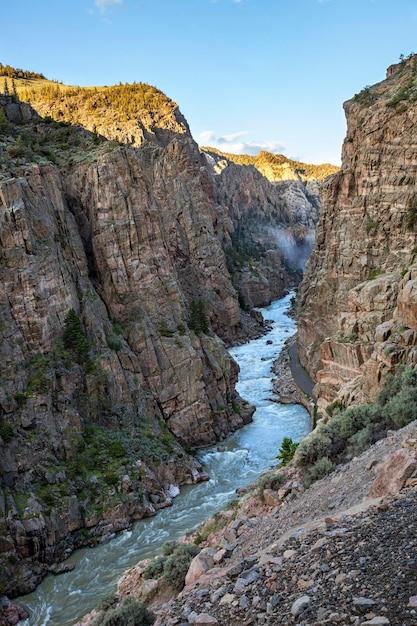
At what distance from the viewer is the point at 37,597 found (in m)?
20.0

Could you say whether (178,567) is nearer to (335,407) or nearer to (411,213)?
(335,407)

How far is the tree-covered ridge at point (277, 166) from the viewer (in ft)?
503

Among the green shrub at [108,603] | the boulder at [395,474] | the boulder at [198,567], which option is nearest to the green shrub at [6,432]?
the green shrub at [108,603]

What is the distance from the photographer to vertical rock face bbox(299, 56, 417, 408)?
21.0 metres

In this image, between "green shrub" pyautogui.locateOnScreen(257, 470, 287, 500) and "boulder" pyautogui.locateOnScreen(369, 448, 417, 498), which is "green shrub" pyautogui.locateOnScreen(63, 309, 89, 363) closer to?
"green shrub" pyautogui.locateOnScreen(257, 470, 287, 500)

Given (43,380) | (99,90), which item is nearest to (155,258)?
(43,380)

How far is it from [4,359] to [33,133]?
1828 centimetres

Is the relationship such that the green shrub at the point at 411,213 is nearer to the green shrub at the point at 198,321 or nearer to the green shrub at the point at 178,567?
the green shrub at the point at 198,321

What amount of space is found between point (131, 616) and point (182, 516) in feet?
52.1

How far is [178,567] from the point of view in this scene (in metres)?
11.6

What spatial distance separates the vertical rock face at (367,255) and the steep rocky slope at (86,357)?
27.8 ft

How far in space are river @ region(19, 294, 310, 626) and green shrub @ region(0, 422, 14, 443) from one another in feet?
17.6

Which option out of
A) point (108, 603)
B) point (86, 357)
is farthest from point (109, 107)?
point (108, 603)

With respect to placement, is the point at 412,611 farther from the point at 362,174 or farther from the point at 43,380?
the point at 362,174
